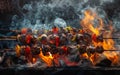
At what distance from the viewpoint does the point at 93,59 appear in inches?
210

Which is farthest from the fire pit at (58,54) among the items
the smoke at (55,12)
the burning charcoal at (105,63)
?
the smoke at (55,12)

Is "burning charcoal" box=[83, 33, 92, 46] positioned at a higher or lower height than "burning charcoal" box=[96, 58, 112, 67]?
higher

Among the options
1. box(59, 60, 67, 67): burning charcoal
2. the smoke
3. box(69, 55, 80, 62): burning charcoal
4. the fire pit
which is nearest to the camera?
the fire pit

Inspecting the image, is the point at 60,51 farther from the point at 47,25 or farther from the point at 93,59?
the point at 47,25

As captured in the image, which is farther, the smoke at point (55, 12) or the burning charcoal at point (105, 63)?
the smoke at point (55, 12)

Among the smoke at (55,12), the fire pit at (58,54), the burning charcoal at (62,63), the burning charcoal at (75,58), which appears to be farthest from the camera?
the smoke at (55,12)

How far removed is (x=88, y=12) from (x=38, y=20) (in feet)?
4.82

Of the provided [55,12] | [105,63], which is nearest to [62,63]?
[105,63]

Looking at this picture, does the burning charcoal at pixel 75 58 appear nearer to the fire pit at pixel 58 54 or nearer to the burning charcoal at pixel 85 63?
the fire pit at pixel 58 54

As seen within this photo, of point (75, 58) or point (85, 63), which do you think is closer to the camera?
point (85, 63)

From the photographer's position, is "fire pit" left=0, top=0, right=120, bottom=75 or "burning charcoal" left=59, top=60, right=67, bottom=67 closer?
"fire pit" left=0, top=0, right=120, bottom=75

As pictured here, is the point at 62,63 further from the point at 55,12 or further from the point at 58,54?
the point at 55,12

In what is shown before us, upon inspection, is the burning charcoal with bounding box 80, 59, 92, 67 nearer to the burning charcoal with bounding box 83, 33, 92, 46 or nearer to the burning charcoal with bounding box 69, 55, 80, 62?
the burning charcoal with bounding box 69, 55, 80, 62

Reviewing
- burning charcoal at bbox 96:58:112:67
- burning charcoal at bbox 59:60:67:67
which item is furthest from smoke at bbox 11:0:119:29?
burning charcoal at bbox 96:58:112:67
